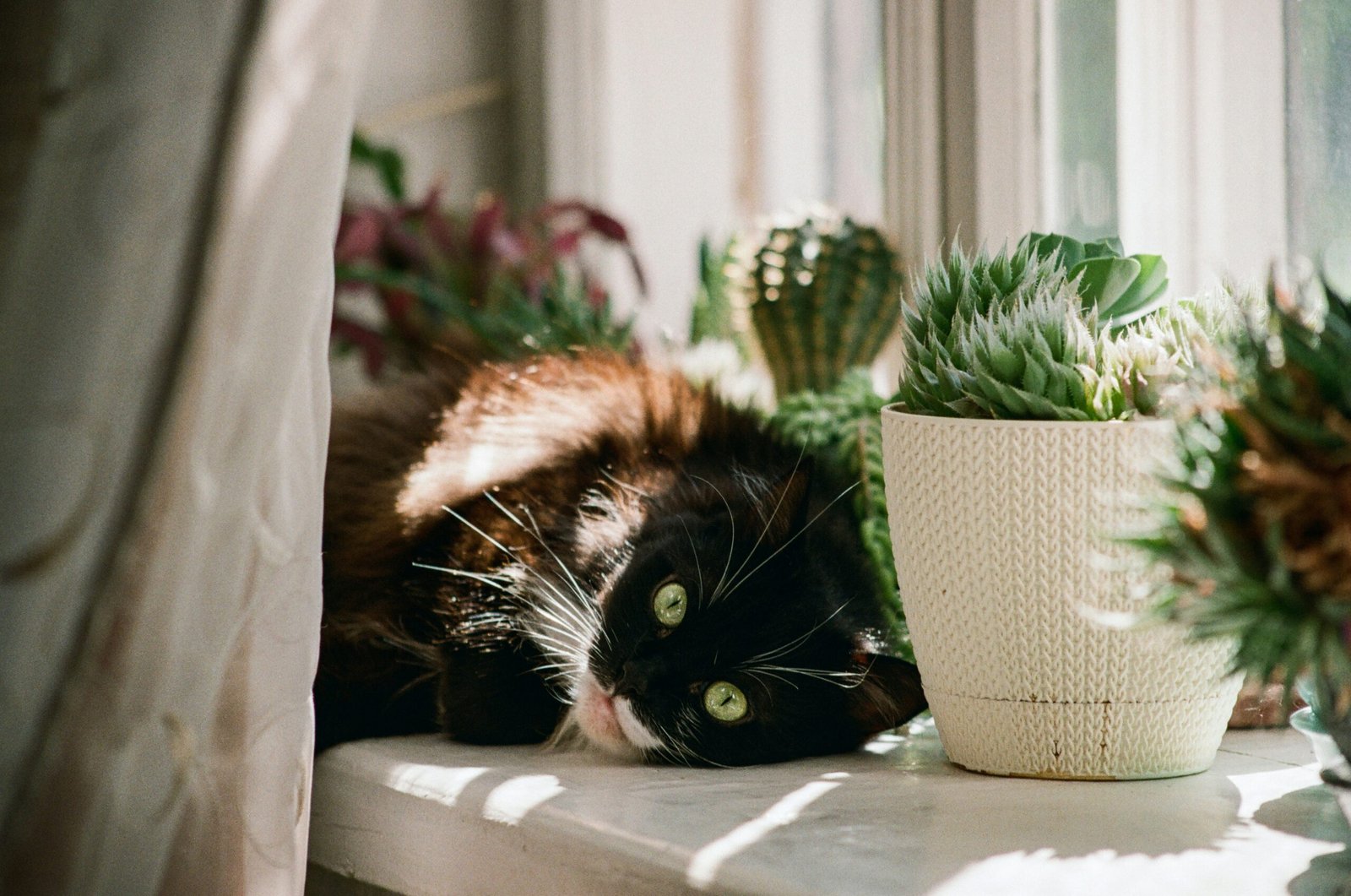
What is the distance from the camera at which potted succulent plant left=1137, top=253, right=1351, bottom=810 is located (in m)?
0.55

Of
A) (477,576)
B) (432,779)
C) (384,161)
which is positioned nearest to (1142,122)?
(477,576)

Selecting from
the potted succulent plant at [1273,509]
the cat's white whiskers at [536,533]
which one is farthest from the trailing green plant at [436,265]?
the potted succulent plant at [1273,509]

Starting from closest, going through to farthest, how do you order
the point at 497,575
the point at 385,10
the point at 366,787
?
1. the point at 366,787
2. the point at 497,575
3. the point at 385,10

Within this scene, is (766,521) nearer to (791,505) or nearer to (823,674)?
(791,505)

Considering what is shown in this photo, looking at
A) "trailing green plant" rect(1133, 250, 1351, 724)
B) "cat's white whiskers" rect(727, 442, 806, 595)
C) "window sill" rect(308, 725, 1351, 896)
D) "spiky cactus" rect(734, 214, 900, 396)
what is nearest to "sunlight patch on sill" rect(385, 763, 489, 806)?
"window sill" rect(308, 725, 1351, 896)

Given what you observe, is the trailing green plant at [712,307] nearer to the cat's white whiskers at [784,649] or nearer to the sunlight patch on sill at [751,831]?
the cat's white whiskers at [784,649]

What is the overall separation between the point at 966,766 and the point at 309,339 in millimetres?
523

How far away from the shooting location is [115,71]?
72cm

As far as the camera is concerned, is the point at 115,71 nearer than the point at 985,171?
Yes

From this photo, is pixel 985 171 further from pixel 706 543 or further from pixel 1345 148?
pixel 706 543

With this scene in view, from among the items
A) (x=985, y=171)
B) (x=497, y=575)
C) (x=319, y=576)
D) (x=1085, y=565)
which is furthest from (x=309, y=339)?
(x=985, y=171)

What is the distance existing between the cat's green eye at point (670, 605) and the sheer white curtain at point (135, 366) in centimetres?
34

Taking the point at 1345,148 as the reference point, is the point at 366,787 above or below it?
below

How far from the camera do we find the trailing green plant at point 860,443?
1155 millimetres
